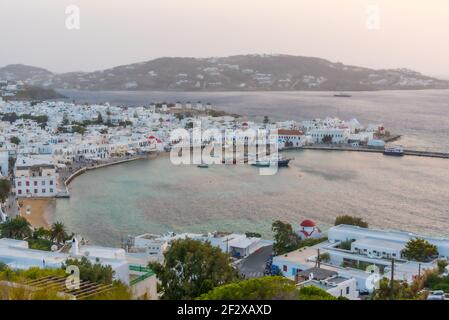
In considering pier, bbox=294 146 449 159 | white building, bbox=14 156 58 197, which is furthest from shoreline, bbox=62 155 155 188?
pier, bbox=294 146 449 159

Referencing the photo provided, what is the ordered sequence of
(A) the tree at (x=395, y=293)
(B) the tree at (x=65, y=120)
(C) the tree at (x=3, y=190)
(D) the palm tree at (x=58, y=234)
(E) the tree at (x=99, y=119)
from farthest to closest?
1. (E) the tree at (x=99, y=119)
2. (B) the tree at (x=65, y=120)
3. (C) the tree at (x=3, y=190)
4. (D) the palm tree at (x=58, y=234)
5. (A) the tree at (x=395, y=293)

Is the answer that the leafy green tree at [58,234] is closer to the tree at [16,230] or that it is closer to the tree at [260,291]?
the tree at [16,230]

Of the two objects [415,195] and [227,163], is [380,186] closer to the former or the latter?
[415,195]

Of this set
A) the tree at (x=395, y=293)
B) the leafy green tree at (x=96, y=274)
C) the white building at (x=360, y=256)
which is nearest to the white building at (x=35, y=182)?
the white building at (x=360, y=256)

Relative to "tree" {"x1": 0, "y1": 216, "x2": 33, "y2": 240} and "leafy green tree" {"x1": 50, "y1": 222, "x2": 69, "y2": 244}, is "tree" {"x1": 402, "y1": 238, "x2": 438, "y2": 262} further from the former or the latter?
"tree" {"x1": 0, "y1": 216, "x2": 33, "y2": 240}

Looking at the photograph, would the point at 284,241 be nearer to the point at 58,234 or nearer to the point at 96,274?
the point at 58,234
